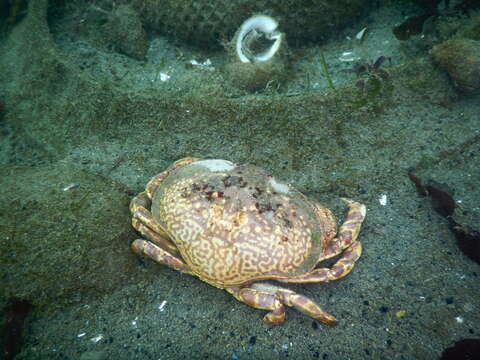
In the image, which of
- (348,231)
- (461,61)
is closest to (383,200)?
(348,231)

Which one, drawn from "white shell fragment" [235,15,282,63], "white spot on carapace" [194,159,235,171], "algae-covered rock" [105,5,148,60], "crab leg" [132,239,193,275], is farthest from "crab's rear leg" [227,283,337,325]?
"algae-covered rock" [105,5,148,60]

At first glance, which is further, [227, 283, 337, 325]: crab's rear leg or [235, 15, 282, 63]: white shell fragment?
[235, 15, 282, 63]: white shell fragment

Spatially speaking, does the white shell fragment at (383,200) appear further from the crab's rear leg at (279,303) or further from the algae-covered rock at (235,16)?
the algae-covered rock at (235,16)

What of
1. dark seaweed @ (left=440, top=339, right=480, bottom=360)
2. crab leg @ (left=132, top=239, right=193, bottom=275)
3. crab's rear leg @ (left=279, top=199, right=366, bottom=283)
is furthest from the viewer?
crab leg @ (left=132, top=239, right=193, bottom=275)

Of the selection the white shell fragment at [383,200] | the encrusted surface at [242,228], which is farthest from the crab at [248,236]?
the white shell fragment at [383,200]

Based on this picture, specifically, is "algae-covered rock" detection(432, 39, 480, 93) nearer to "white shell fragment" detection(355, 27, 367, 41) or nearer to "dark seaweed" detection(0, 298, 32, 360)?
"white shell fragment" detection(355, 27, 367, 41)

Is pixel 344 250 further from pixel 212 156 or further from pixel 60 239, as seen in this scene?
pixel 60 239

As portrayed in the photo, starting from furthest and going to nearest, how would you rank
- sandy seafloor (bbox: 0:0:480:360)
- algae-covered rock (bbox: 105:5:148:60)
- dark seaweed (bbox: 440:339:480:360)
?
algae-covered rock (bbox: 105:5:148:60)
sandy seafloor (bbox: 0:0:480:360)
dark seaweed (bbox: 440:339:480:360)

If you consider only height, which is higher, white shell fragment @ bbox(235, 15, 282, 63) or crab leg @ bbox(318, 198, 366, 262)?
white shell fragment @ bbox(235, 15, 282, 63)
